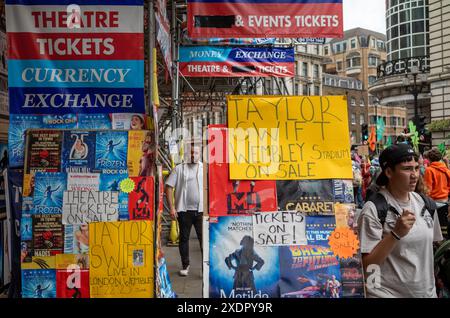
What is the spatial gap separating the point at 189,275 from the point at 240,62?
6.20m

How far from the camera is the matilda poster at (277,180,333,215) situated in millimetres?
3553

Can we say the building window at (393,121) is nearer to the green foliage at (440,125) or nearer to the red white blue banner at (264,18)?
the green foliage at (440,125)

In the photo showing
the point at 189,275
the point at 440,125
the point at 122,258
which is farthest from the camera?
the point at 440,125

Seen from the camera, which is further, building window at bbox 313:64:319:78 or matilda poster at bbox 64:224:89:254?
building window at bbox 313:64:319:78

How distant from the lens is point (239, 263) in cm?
343

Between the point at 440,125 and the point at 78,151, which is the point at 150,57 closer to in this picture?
the point at 78,151

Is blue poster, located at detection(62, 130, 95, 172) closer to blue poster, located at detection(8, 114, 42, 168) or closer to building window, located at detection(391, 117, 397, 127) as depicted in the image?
blue poster, located at detection(8, 114, 42, 168)

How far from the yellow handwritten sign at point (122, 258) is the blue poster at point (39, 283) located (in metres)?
0.38

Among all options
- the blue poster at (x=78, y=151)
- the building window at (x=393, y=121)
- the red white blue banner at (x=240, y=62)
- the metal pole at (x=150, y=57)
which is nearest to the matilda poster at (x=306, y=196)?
the metal pole at (x=150, y=57)

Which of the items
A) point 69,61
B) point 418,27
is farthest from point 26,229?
point 418,27

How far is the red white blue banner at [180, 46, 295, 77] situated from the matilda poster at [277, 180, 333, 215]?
24.1ft

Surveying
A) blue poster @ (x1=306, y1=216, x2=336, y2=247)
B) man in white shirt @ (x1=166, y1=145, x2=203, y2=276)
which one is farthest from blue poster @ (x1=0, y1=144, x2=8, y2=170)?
blue poster @ (x1=306, y1=216, x2=336, y2=247)
